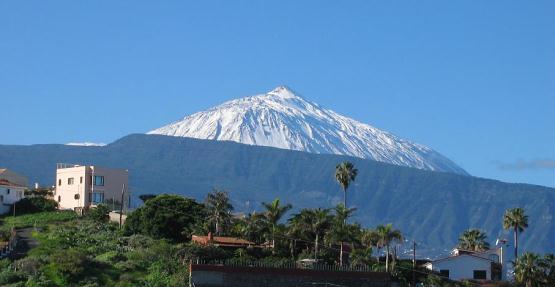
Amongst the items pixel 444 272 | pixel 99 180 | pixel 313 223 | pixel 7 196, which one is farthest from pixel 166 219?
pixel 99 180

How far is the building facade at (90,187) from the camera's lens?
142 metres

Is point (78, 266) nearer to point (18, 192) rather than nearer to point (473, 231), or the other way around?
point (18, 192)

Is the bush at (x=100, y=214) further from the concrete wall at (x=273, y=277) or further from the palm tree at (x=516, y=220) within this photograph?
the palm tree at (x=516, y=220)

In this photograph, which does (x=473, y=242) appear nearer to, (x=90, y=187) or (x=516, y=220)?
(x=516, y=220)

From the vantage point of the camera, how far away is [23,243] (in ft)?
358

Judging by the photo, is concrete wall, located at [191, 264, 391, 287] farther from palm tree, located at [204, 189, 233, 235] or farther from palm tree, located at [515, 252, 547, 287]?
palm tree, located at [204, 189, 233, 235]

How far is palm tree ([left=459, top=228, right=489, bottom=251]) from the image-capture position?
14500 cm

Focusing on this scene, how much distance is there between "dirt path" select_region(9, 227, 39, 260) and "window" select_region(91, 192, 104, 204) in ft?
69.2

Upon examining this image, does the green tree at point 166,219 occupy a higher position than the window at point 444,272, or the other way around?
→ the green tree at point 166,219

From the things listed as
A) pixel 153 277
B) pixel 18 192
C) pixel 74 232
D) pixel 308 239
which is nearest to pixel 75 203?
pixel 18 192

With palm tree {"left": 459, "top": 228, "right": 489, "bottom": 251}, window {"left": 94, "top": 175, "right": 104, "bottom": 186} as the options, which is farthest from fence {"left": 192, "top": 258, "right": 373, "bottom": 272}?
window {"left": 94, "top": 175, "right": 104, "bottom": 186}

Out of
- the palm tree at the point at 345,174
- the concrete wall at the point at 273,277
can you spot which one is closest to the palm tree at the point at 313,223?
the concrete wall at the point at 273,277

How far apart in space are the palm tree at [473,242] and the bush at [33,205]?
148 ft

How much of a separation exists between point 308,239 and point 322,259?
4.63 meters
